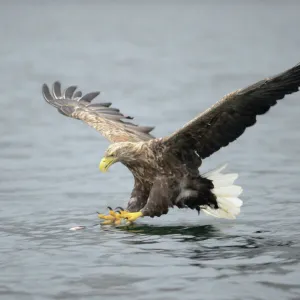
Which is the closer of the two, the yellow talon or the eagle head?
the eagle head

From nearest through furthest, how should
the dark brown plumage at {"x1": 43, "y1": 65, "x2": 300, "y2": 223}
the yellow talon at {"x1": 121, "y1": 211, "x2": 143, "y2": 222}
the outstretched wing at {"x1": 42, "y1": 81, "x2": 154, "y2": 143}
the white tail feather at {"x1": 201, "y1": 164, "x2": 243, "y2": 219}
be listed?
the dark brown plumage at {"x1": 43, "y1": 65, "x2": 300, "y2": 223} → the yellow talon at {"x1": 121, "y1": 211, "x2": 143, "y2": 222} → the white tail feather at {"x1": 201, "y1": 164, "x2": 243, "y2": 219} → the outstretched wing at {"x1": 42, "y1": 81, "x2": 154, "y2": 143}

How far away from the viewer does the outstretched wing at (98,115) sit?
13.2 m

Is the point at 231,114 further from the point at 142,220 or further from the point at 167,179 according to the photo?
the point at 142,220

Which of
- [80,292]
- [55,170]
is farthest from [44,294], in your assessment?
[55,170]

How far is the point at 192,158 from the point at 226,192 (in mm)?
A: 458

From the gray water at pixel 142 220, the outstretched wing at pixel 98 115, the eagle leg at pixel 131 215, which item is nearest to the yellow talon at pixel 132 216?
the eagle leg at pixel 131 215

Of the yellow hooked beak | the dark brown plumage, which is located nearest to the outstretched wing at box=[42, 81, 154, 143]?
the dark brown plumage

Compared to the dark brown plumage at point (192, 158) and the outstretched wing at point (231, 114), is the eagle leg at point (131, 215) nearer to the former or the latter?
the dark brown plumage at point (192, 158)

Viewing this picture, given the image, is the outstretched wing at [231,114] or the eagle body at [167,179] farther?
the eagle body at [167,179]

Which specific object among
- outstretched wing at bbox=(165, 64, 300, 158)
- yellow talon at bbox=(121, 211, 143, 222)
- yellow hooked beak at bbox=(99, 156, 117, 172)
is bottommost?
yellow talon at bbox=(121, 211, 143, 222)

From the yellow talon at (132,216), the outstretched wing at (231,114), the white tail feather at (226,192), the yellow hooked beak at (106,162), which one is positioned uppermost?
the outstretched wing at (231,114)

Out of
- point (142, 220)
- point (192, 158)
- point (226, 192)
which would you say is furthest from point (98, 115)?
point (226, 192)

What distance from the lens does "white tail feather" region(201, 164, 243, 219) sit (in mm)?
12156

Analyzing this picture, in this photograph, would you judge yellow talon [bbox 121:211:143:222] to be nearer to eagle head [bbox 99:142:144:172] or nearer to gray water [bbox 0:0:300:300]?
gray water [bbox 0:0:300:300]
